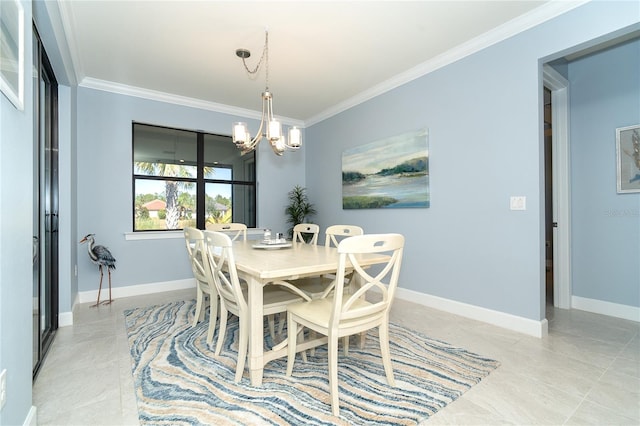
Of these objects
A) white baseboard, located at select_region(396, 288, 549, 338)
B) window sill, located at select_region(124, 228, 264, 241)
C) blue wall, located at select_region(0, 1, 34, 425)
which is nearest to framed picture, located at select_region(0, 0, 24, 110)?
blue wall, located at select_region(0, 1, 34, 425)

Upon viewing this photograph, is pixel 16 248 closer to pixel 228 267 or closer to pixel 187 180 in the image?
pixel 228 267

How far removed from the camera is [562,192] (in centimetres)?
Result: 323

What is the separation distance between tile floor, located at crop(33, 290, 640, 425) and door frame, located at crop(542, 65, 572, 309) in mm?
376

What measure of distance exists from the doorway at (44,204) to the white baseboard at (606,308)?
457 cm

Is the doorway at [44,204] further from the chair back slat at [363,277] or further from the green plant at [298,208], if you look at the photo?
the green plant at [298,208]

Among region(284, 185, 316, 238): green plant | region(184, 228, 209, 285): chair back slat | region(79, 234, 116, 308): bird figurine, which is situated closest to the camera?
region(184, 228, 209, 285): chair back slat

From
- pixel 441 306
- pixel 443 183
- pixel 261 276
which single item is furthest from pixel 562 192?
pixel 261 276

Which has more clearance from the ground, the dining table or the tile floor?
the dining table

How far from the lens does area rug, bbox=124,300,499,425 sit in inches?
60.3

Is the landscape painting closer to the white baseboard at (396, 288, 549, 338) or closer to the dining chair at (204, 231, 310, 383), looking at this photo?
the white baseboard at (396, 288, 549, 338)

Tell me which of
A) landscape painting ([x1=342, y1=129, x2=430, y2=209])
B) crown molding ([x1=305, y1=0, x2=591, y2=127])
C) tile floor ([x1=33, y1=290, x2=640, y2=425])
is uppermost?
crown molding ([x1=305, y1=0, x2=591, y2=127])

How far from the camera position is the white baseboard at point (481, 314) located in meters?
2.50

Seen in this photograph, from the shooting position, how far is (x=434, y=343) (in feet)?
7.75

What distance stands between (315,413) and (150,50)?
11.0ft
